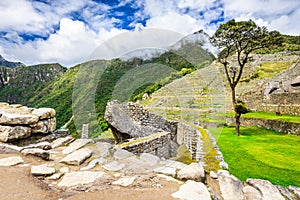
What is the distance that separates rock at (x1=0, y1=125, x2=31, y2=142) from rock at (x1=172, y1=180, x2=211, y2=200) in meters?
4.47

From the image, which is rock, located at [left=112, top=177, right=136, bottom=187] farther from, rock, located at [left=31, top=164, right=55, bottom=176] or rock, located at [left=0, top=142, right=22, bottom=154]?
rock, located at [left=0, top=142, right=22, bottom=154]

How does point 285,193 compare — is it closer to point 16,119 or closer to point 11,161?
point 11,161

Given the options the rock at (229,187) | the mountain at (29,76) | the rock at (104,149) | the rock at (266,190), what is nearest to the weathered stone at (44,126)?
the rock at (104,149)

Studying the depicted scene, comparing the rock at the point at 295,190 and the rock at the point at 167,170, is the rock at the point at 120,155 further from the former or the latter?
the rock at the point at 295,190

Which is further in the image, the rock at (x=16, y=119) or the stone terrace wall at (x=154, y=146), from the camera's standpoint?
the stone terrace wall at (x=154, y=146)

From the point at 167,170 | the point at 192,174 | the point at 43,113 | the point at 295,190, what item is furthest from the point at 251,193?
the point at 43,113

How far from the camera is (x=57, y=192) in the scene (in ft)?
9.20

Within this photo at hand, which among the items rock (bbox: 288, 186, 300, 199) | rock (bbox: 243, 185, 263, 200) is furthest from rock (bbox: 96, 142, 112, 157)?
rock (bbox: 288, 186, 300, 199)

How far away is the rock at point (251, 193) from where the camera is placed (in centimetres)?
321

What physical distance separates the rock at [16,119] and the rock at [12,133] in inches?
5.2

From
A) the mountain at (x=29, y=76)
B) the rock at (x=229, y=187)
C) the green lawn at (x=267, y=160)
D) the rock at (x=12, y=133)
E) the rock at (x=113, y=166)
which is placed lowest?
the green lawn at (x=267, y=160)

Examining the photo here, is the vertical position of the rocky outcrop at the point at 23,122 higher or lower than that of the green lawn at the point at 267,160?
higher

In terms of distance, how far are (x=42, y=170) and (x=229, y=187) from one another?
325cm

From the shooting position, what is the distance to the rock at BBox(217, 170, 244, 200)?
3.17 meters
